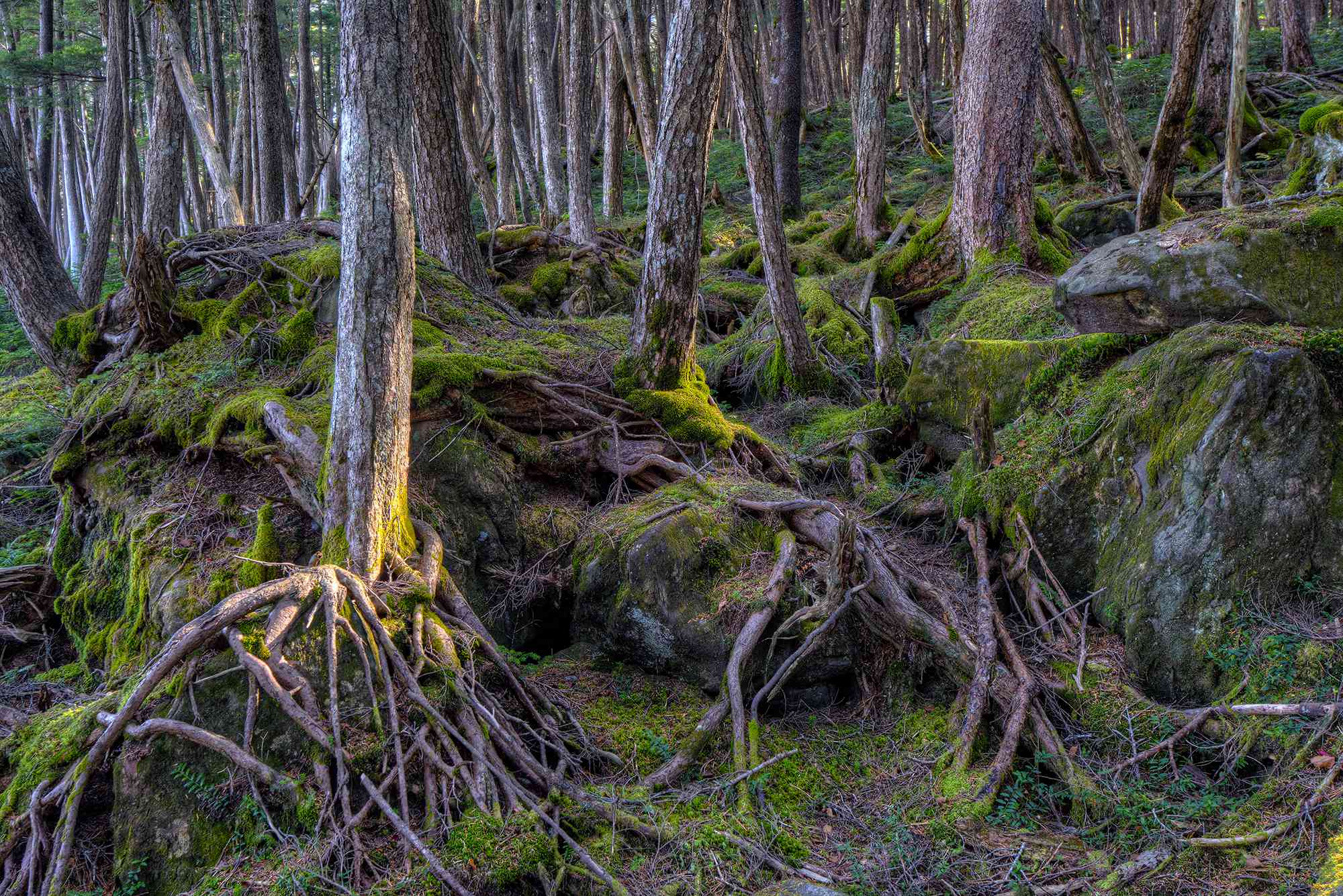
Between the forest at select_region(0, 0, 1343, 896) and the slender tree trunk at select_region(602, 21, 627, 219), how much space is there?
6338 millimetres

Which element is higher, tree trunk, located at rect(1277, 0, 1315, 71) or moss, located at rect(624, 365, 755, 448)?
tree trunk, located at rect(1277, 0, 1315, 71)

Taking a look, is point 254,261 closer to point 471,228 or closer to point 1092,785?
point 471,228

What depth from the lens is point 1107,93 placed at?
11438mm

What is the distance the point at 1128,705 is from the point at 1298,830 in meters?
1.00

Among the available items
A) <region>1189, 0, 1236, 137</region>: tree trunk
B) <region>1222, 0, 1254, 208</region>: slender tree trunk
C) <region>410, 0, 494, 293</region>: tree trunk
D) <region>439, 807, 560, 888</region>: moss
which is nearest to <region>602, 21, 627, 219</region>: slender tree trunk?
<region>410, 0, 494, 293</region>: tree trunk

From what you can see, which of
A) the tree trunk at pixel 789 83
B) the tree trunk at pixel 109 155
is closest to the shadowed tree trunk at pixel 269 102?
the tree trunk at pixel 109 155

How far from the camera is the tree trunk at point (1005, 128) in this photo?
28.6 feet

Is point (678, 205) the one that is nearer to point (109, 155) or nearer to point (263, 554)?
point (263, 554)

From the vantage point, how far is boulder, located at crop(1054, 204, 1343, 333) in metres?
4.66

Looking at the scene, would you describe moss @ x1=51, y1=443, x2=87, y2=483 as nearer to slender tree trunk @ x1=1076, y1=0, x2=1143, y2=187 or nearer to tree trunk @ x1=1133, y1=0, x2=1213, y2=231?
tree trunk @ x1=1133, y1=0, x2=1213, y2=231

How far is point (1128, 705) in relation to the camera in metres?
4.09

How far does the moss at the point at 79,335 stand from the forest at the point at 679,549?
0.12ft

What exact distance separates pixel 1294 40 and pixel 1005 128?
37.4 ft

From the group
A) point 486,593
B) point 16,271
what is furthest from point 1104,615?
point 16,271
